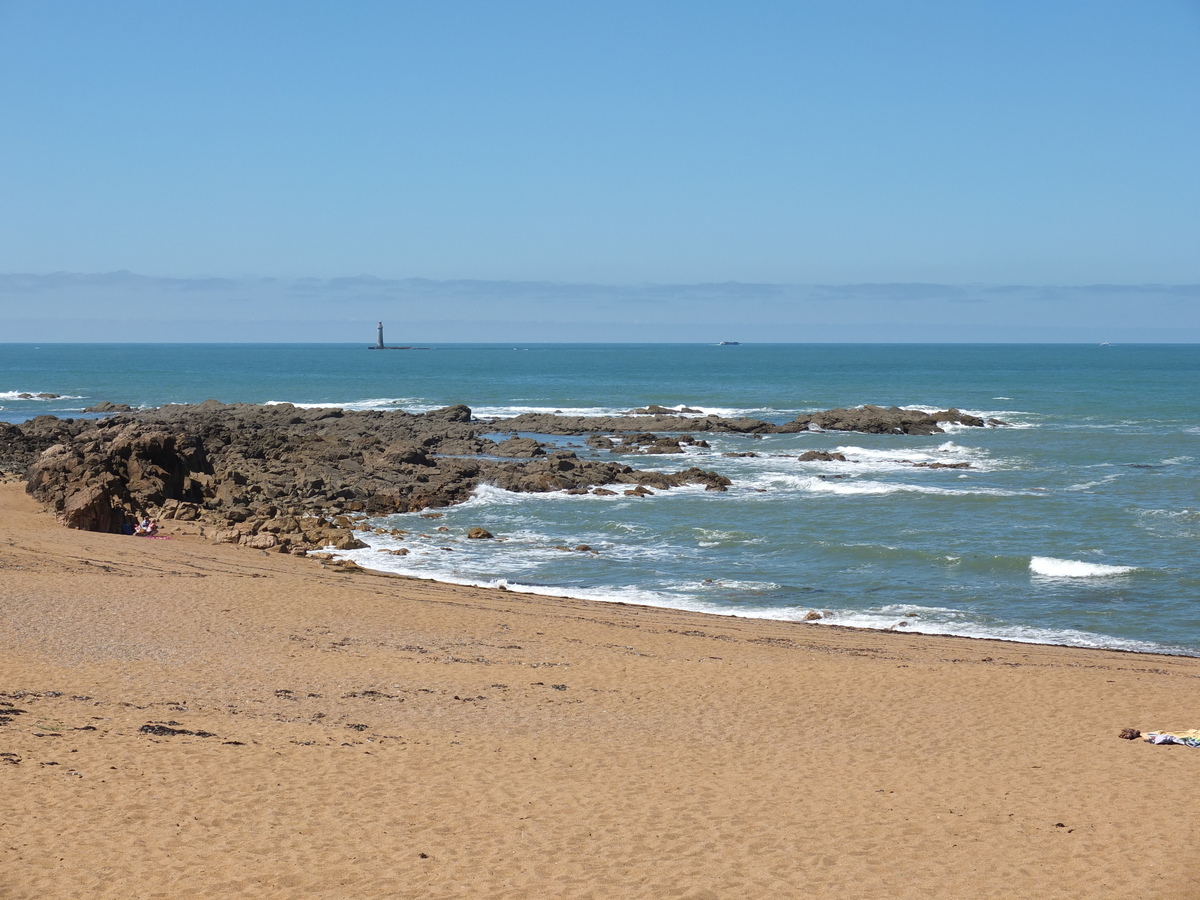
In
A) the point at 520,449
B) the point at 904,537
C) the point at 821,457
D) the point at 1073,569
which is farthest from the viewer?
the point at 520,449

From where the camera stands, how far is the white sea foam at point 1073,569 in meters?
24.2

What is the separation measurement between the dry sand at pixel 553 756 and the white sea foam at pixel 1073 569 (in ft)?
21.2

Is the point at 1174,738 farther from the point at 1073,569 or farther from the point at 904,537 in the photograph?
the point at 904,537

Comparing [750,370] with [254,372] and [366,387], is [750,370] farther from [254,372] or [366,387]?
[254,372]

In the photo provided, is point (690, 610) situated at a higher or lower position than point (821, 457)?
lower

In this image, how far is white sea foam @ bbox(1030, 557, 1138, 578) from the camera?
2419cm

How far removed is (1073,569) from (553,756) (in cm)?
1688

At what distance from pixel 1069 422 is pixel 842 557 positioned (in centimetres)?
4218

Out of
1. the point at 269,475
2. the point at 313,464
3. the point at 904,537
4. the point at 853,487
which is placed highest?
the point at 313,464

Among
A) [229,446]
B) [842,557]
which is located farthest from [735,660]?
[229,446]

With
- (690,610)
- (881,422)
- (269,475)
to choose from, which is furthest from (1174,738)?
(881,422)

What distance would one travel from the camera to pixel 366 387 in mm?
99062

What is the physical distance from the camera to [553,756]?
12.2m

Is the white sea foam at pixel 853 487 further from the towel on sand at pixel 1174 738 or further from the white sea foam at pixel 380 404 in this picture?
the white sea foam at pixel 380 404
